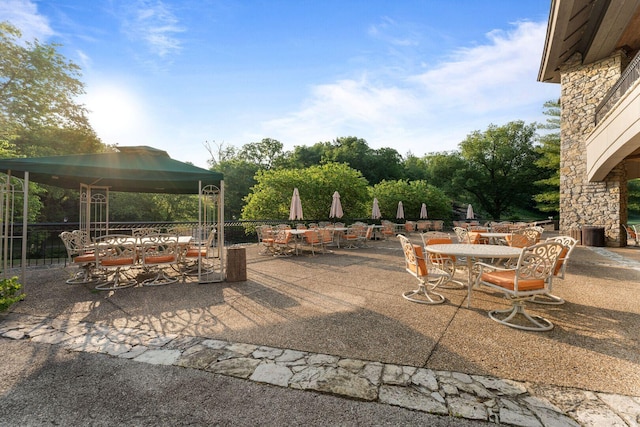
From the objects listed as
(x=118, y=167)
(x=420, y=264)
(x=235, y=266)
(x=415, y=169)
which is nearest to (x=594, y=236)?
(x=420, y=264)

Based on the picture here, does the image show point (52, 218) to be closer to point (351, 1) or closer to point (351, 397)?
point (351, 1)

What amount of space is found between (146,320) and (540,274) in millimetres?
4963

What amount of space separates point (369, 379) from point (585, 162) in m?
15.9

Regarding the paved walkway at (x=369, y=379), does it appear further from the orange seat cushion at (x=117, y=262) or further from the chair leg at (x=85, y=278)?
the chair leg at (x=85, y=278)

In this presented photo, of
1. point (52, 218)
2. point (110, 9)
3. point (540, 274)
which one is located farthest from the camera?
point (52, 218)

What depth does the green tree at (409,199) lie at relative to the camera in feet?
66.5

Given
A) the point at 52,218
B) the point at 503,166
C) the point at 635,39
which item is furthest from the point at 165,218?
the point at 503,166

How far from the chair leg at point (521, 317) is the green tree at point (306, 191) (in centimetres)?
1069

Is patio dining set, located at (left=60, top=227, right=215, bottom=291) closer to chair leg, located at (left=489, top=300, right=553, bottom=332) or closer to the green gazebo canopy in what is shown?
the green gazebo canopy

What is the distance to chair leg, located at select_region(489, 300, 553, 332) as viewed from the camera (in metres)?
3.32

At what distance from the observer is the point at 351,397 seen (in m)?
2.06

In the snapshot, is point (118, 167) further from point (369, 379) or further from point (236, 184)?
point (236, 184)

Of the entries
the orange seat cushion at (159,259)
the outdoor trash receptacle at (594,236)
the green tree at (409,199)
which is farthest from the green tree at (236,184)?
the outdoor trash receptacle at (594,236)

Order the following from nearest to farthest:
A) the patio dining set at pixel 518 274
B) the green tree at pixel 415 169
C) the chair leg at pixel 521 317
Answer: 1. the chair leg at pixel 521 317
2. the patio dining set at pixel 518 274
3. the green tree at pixel 415 169
